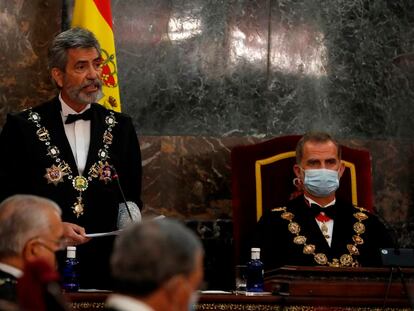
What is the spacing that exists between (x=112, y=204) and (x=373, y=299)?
1573 mm

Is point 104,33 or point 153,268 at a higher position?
point 104,33

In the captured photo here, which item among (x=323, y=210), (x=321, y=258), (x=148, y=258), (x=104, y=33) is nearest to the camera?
(x=148, y=258)

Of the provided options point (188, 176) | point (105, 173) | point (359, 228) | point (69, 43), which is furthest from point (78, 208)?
point (359, 228)

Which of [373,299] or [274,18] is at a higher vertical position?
[274,18]

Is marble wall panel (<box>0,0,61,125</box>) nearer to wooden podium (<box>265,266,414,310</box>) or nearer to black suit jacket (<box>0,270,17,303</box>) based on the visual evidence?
wooden podium (<box>265,266,414,310</box>)

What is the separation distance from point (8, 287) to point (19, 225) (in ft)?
0.70

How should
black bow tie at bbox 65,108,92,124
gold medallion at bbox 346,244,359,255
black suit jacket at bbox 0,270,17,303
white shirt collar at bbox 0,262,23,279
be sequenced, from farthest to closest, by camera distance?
gold medallion at bbox 346,244,359,255 → black bow tie at bbox 65,108,92,124 → white shirt collar at bbox 0,262,23,279 → black suit jacket at bbox 0,270,17,303

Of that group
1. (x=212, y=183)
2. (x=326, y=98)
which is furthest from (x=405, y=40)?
(x=212, y=183)

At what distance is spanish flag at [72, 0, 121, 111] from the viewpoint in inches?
253

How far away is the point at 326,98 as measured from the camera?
7.10 metres

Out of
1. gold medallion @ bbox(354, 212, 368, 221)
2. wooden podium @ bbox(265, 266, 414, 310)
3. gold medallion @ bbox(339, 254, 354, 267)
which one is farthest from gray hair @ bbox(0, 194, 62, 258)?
gold medallion @ bbox(354, 212, 368, 221)

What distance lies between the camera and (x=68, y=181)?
225 inches

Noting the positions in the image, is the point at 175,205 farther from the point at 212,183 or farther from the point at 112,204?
the point at 112,204

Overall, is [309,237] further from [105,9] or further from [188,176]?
[105,9]
